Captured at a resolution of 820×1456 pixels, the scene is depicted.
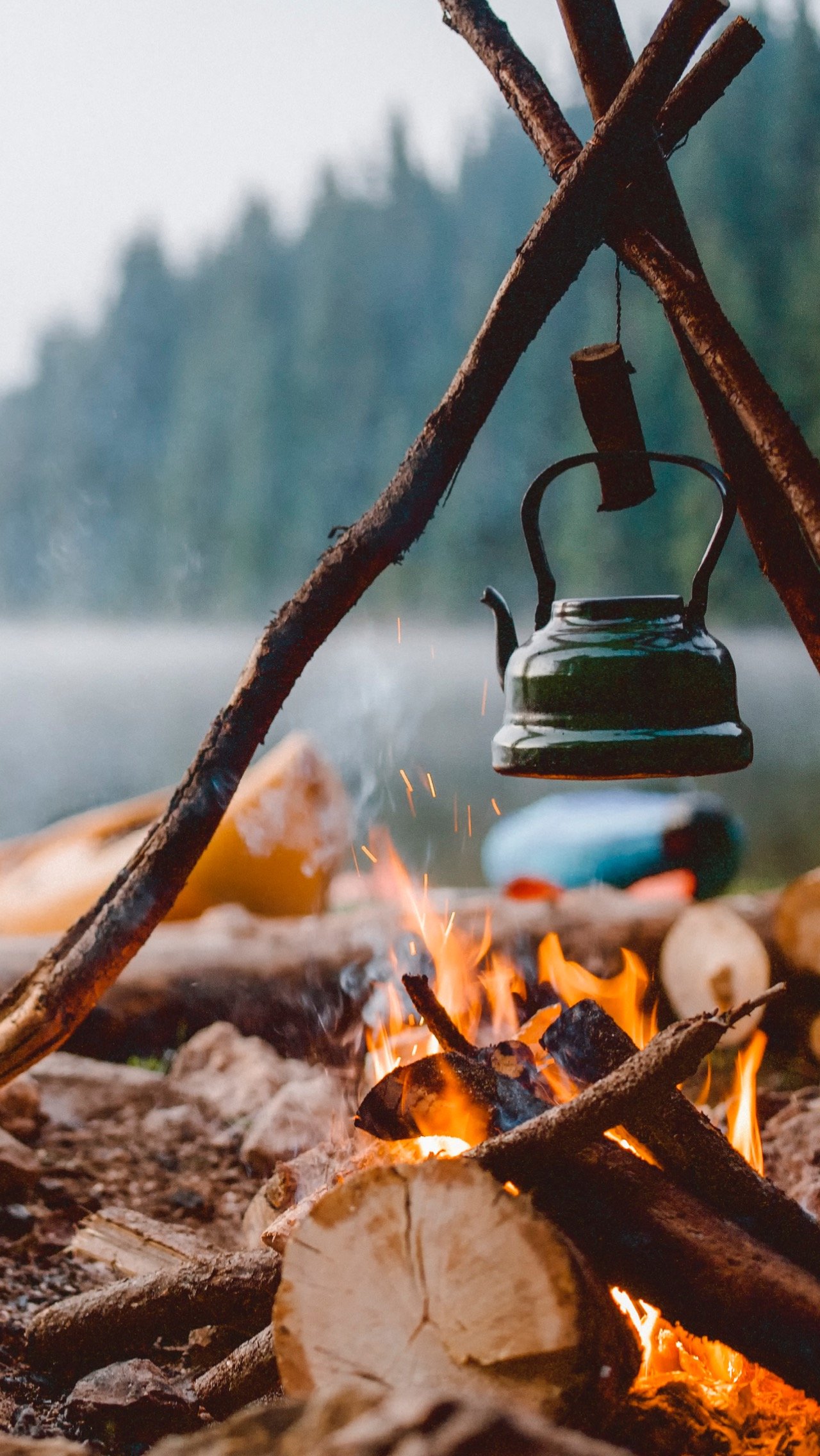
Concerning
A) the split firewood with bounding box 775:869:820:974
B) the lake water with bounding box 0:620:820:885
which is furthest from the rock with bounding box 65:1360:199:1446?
the lake water with bounding box 0:620:820:885

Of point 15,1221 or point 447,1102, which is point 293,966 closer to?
point 15,1221

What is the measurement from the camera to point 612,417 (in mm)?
1665

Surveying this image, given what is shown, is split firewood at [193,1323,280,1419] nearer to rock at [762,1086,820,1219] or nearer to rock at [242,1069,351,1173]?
rock at [242,1069,351,1173]

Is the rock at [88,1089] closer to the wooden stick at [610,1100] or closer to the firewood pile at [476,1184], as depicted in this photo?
the firewood pile at [476,1184]

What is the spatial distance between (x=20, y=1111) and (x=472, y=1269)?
1.98 meters

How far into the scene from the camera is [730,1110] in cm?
221

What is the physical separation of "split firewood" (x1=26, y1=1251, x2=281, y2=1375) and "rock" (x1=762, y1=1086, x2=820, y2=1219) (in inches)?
45.0

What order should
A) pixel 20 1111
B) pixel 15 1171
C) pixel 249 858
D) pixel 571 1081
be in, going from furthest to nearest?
pixel 249 858 < pixel 20 1111 < pixel 15 1171 < pixel 571 1081

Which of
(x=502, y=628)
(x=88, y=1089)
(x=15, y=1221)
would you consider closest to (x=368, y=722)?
(x=88, y=1089)

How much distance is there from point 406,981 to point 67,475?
14.1m

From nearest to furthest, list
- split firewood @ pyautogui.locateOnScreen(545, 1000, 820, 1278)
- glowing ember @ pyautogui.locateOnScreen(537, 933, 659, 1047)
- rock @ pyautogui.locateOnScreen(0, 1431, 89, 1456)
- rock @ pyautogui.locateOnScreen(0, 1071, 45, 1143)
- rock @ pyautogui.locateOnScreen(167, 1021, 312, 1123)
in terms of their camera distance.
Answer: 1. rock @ pyautogui.locateOnScreen(0, 1431, 89, 1456)
2. split firewood @ pyautogui.locateOnScreen(545, 1000, 820, 1278)
3. glowing ember @ pyautogui.locateOnScreen(537, 933, 659, 1047)
4. rock @ pyautogui.locateOnScreen(0, 1071, 45, 1143)
5. rock @ pyautogui.locateOnScreen(167, 1021, 312, 1123)

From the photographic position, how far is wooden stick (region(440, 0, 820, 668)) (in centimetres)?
170

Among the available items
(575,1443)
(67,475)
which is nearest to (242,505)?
(67,475)

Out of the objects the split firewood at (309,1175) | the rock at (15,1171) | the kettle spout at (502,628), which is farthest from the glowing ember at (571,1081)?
the rock at (15,1171)
